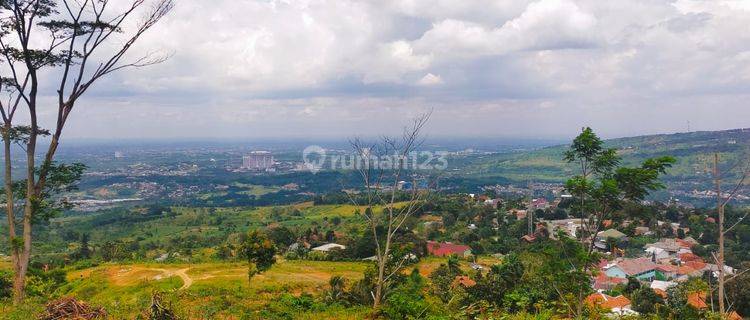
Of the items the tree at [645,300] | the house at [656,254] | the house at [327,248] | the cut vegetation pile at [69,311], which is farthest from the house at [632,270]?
the cut vegetation pile at [69,311]

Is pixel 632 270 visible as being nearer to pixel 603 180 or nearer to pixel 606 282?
pixel 606 282

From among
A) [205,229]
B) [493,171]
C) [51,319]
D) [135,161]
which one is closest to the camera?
[51,319]

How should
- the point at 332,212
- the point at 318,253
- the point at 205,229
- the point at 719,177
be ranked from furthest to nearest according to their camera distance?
the point at 332,212 → the point at 205,229 → the point at 318,253 → the point at 719,177

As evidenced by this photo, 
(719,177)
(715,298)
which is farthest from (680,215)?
(719,177)

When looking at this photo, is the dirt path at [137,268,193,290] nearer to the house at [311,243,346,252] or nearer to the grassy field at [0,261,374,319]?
the grassy field at [0,261,374,319]

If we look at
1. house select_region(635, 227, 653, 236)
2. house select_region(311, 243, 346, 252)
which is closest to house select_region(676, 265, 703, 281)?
house select_region(635, 227, 653, 236)

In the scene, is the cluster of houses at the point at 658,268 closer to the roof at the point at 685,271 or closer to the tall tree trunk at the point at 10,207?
the roof at the point at 685,271

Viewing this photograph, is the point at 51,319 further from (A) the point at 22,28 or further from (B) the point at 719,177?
(B) the point at 719,177
